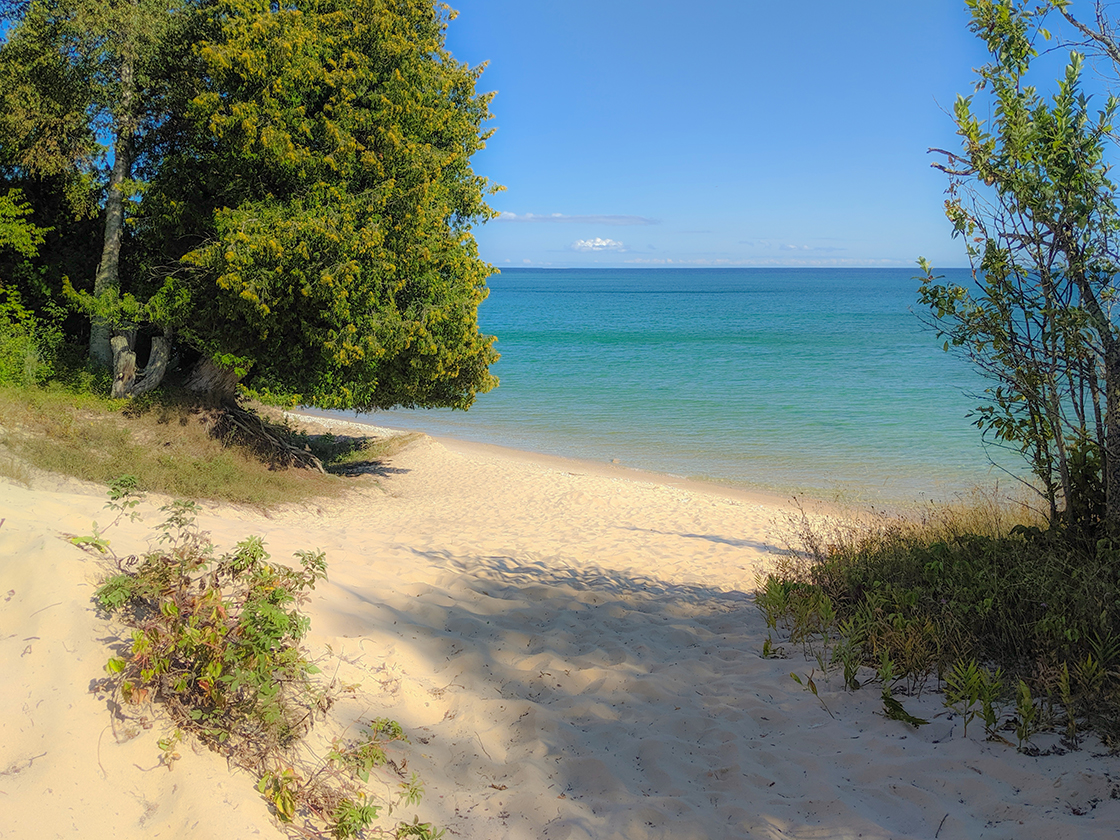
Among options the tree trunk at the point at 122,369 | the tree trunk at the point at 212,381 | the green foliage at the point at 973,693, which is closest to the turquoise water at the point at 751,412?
the green foliage at the point at 973,693

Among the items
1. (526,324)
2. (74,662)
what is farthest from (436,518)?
(526,324)

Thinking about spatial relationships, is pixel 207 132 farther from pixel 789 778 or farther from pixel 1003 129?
pixel 789 778

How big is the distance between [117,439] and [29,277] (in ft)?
16.6

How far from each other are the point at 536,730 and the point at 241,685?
1.76 metres

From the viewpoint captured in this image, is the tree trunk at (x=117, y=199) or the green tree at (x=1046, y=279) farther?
the tree trunk at (x=117, y=199)

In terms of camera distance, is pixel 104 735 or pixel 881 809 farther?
pixel 881 809

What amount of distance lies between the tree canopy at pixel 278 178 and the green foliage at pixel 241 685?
7.45 meters

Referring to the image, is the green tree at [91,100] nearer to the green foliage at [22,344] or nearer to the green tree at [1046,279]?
the green foliage at [22,344]

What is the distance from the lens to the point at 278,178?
37.4ft

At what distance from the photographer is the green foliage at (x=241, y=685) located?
2.98 meters

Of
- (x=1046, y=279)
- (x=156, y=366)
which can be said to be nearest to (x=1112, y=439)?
(x=1046, y=279)

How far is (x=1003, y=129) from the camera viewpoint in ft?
18.7

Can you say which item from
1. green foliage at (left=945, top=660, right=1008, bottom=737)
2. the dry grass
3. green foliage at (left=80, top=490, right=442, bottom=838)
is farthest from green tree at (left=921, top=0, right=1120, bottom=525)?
the dry grass

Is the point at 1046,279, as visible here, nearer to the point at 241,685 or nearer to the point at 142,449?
the point at 241,685
